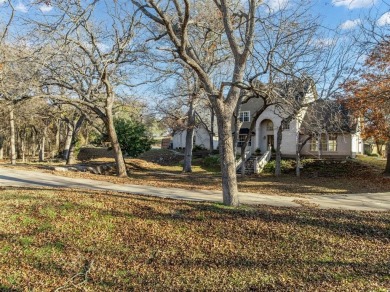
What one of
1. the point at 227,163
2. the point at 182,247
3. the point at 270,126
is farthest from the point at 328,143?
the point at 182,247

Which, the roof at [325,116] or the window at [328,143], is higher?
the roof at [325,116]

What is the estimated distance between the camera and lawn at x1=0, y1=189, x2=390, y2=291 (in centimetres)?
454

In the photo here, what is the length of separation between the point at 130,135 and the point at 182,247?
20811mm

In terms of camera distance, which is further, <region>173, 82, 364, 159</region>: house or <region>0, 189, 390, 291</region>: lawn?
<region>173, 82, 364, 159</region>: house

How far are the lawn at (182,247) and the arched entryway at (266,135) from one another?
2409 centimetres

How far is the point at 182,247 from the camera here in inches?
223

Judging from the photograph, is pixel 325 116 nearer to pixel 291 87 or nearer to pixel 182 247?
pixel 291 87

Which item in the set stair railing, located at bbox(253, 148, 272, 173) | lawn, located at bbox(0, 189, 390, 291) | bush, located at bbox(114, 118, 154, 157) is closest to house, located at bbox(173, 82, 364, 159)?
stair railing, located at bbox(253, 148, 272, 173)

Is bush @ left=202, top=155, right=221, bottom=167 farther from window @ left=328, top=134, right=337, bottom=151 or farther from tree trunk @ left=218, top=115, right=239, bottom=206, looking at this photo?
tree trunk @ left=218, top=115, right=239, bottom=206

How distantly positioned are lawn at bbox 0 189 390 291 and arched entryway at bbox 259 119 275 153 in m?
24.1

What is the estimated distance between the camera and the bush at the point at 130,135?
25.5m

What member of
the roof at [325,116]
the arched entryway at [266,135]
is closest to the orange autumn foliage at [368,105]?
the roof at [325,116]

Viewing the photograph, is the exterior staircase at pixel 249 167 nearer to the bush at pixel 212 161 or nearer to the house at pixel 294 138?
the bush at pixel 212 161

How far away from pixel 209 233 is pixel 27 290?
3.21 meters
